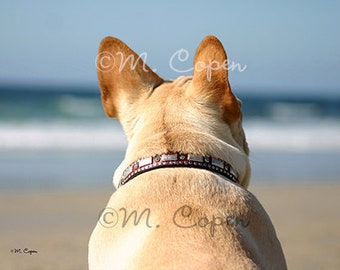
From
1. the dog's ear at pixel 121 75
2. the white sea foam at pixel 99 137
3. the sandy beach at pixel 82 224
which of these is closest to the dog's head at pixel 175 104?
the dog's ear at pixel 121 75

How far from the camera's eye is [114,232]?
8.93 ft

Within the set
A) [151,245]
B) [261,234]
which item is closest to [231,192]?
[261,234]

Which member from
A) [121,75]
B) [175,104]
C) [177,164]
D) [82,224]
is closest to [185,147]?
[177,164]

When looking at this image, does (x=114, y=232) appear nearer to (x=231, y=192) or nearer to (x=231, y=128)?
(x=231, y=192)

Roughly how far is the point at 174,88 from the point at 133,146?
37cm

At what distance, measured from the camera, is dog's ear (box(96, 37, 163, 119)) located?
3156 mm

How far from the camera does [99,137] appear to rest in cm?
1714

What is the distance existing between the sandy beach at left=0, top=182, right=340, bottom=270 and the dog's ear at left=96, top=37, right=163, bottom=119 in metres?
3.72

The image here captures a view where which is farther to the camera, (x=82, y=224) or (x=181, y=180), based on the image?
(x=82, y=224)

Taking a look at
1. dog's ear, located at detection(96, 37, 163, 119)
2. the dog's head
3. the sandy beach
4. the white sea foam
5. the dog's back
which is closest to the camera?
the dog's back

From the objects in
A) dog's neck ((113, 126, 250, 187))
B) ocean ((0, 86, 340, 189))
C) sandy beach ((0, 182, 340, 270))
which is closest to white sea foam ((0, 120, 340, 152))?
ocean ((0, 86, 340, 189))

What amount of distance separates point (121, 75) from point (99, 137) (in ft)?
46.1

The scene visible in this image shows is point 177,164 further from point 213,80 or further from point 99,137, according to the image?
point 99,137

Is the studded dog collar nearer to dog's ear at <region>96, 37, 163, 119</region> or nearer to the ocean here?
dog's ear at <region>96, 37, 163, 119</region>
